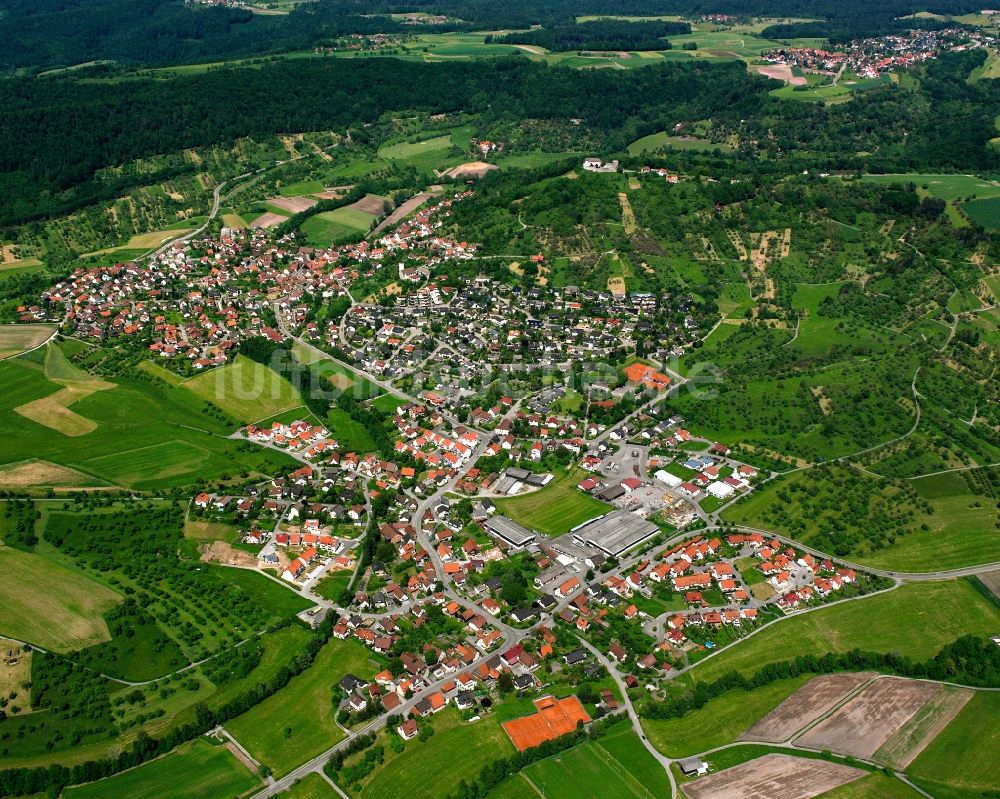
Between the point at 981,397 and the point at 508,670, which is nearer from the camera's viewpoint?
the point at 508,670

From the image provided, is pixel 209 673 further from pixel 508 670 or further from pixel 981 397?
pixel 981 397

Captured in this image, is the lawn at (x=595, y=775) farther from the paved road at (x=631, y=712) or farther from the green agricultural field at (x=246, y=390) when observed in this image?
the green agricultural field at (x=246, y=390)

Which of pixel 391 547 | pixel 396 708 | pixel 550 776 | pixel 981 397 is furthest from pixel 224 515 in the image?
pixel 981 397

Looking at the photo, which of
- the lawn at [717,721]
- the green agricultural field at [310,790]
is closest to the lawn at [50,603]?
the green agricultural field at [310,790]

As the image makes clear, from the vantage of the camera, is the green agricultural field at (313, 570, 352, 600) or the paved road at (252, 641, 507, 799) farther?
the green agricultural field at (313, 570, 352, 600)

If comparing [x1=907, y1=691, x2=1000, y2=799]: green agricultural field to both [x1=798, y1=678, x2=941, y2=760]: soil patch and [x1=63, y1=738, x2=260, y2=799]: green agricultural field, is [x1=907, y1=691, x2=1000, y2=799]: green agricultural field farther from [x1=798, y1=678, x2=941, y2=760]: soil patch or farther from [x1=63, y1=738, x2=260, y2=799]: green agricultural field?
[x1=63, y1=738, x2=260, y2=799]: green agricultural field

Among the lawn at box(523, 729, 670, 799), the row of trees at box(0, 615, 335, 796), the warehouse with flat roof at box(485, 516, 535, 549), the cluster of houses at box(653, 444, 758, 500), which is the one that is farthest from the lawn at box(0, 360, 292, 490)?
the lawn at box(523, 729, 670, 799)
